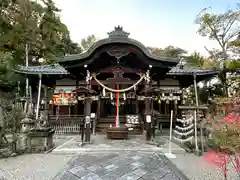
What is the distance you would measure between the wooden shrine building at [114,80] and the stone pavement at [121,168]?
2.51 meters

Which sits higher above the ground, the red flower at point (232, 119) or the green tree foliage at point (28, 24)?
the green tree foliage at point (28, 24)

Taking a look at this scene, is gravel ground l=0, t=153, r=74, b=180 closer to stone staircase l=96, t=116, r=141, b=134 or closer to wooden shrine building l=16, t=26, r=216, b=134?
wooden shrine building l=16, t=26, r=216, b=134

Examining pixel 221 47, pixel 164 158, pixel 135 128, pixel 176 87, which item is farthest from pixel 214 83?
pixel 164 158

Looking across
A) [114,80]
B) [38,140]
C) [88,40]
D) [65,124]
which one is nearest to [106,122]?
[65,124]

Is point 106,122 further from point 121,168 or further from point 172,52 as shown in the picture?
point 172,52

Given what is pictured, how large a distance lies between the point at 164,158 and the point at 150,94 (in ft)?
10.9

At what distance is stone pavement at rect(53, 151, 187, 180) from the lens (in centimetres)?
426

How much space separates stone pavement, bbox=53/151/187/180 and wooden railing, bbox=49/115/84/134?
5164 millimetres

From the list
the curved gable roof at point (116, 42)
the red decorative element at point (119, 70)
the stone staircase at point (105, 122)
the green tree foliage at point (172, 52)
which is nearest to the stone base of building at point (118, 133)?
the stone staircase at point (105, 122)

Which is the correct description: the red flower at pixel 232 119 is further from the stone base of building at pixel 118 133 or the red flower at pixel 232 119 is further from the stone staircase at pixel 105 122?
the stone staircase at pixel 105 122

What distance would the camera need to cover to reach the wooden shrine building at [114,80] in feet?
26.8

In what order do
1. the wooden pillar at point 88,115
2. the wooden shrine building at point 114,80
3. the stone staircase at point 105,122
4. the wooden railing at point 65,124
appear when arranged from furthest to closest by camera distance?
the wooden railing at point 65,124 < the stone staircase at point 105,122 < the wooden shrine building at point 114,80 < the wooden pillar at point 88,115

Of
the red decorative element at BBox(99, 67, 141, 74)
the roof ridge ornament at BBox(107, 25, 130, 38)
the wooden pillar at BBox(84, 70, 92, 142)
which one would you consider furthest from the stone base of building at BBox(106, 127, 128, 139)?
the roof ridge ornament at BBox(107, 25, 130, 38)

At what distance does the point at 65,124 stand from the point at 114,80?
435cm
